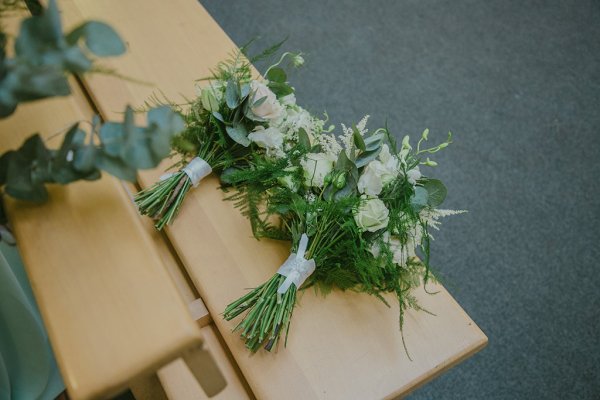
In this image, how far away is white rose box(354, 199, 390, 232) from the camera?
38.6 inches

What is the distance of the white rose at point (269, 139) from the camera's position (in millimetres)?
1082

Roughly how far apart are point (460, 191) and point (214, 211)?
4.05 ft

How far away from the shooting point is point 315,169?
3.44 ft

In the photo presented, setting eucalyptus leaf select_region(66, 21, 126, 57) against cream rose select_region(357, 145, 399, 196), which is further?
cream rose select_region(357, 145, 399, 196)

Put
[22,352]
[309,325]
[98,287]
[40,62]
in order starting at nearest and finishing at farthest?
[40,62]
[98,287]
[22,352]
[309,325]

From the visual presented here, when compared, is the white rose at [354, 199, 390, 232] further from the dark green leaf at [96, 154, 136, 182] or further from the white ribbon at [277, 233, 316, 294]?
the dark green leaf at [96, 154, 136, 182]

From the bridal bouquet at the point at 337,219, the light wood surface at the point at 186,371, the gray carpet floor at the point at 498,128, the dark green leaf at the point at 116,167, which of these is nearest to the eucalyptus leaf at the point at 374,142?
the bridal bouquet at the point at 337,219

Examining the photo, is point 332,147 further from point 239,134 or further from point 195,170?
point 195,170

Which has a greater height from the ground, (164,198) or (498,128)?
(164,198)

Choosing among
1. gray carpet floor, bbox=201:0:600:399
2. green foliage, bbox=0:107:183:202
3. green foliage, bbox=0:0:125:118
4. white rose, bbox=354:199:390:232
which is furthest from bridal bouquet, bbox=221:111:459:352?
gray carpet floor, bbox=201:0:600:399

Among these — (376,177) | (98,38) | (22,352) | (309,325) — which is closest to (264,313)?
(309,325)

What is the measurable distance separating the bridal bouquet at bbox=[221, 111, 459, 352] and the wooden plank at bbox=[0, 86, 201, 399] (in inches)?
16.7

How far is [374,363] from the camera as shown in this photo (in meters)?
1.02

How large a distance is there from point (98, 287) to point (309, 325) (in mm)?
559
